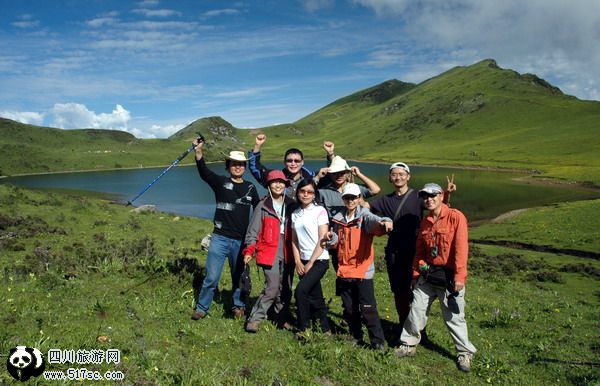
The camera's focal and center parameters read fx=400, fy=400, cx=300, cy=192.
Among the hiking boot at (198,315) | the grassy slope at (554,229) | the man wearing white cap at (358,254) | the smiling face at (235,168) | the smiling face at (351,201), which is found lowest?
the grassy slope at (554,229)

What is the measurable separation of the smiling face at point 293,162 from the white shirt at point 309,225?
124cm

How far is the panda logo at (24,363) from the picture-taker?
5492mm

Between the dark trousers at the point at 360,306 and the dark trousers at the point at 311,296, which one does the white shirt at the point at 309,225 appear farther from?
the dark trousers at the point at 360,306

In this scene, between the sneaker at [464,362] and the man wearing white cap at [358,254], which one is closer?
the sneaker at [464,362]

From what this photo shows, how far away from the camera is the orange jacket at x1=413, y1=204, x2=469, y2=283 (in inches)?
287

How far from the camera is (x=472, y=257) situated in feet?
85.5

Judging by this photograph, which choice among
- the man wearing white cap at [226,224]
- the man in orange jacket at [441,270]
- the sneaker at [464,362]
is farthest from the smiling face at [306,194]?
the sneaker at [464,362]

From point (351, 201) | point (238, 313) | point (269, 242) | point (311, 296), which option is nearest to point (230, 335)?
point (238, 313)

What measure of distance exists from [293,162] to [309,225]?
1679 mm

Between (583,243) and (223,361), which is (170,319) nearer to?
(223,361)

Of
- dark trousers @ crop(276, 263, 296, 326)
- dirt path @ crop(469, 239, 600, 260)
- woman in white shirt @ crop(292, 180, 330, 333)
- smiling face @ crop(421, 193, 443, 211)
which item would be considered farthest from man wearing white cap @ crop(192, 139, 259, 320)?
dirt path @ crop(469, 239, 600, 260)

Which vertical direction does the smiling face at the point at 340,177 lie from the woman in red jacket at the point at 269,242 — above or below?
above

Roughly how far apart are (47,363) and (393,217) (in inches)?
255

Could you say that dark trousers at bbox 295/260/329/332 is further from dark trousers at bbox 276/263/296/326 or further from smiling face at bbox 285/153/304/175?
smiling face at bbox 285/153/304/175
